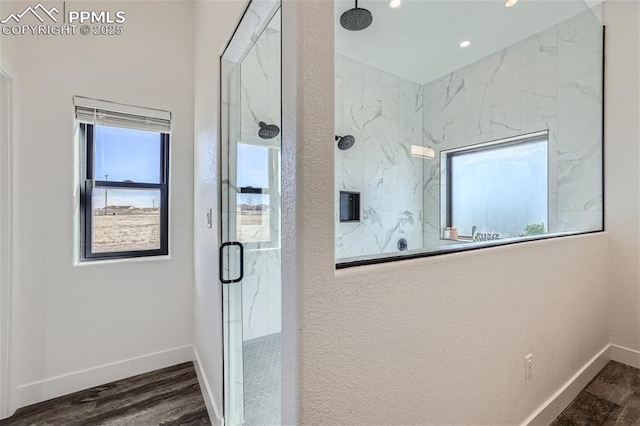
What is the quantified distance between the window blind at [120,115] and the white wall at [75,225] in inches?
2.3

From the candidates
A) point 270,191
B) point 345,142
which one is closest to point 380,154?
point 345,142

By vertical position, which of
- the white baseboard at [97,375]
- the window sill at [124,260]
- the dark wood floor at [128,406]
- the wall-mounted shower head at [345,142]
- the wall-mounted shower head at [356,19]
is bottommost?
the dark wood floor at [128,406]

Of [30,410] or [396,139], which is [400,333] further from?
[396,139]

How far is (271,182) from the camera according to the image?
63.9 inches

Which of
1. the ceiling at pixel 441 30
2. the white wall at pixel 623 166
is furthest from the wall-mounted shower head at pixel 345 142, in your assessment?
the white wall at pixel 623 166

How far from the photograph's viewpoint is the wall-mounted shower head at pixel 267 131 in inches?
63.7

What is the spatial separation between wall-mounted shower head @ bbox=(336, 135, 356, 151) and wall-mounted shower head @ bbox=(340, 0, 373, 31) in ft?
3.02

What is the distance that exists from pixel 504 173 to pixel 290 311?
3.05 meters

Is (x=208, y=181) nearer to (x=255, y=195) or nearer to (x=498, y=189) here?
(x=255, y=195)

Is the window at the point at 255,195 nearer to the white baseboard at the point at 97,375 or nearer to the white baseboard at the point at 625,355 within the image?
the white baseboard at the point at 97,375

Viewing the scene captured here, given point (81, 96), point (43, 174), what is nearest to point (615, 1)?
point (81, 96)

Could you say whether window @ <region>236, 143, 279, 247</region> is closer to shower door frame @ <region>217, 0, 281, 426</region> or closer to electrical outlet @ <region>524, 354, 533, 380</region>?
shower door frame @ <region>217, 0, 281, 426</region>

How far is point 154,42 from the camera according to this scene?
2229mm

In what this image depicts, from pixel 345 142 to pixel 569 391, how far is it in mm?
2489
